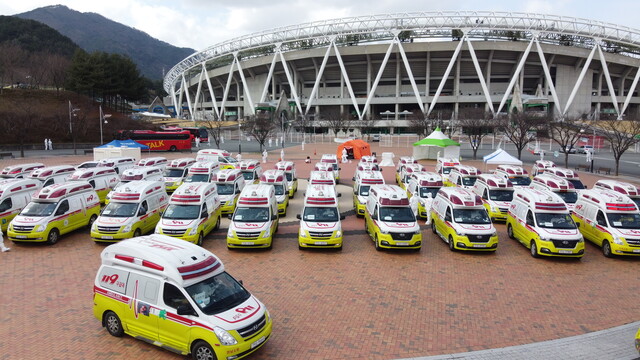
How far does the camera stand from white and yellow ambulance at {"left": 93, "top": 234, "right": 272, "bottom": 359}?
6910 millimetres

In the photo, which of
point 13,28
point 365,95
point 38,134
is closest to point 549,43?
point 365,95

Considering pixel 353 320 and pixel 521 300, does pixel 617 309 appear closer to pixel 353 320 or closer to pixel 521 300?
pixel 521 300

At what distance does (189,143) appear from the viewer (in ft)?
172

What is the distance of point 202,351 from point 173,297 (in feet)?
3.55

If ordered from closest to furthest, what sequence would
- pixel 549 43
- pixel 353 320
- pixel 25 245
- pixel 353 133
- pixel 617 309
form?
pixel 353 320 < pixel 617 309 < pixel 25 245 < pixel 549 43 < pixel 353 133

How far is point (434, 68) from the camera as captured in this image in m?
92.1

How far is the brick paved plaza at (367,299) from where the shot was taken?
7.99 metres

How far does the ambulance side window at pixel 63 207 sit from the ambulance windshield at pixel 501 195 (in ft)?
58.0

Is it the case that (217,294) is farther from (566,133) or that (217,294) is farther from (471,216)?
(566,133)

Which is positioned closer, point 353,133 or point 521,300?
point 521,300

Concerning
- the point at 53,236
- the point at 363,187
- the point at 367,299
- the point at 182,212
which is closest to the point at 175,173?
the point at 53,236

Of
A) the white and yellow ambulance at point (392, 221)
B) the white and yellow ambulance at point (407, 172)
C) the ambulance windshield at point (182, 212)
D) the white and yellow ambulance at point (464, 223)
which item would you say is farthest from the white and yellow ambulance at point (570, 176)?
the ambulance windshield at point (182, 212)

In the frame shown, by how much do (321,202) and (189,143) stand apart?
41.5 meters

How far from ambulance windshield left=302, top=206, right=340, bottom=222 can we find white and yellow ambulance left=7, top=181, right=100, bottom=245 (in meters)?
8.97
